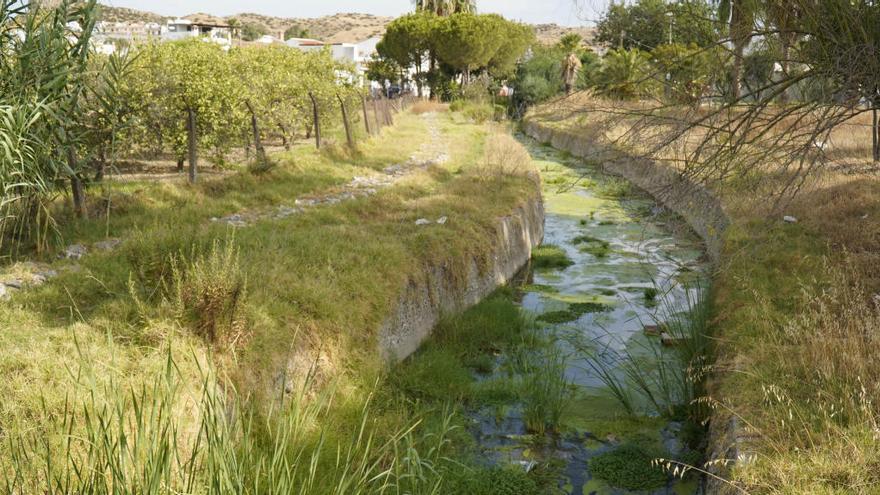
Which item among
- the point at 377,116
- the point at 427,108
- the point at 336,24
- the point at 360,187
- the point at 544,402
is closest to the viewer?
the point at 544,402

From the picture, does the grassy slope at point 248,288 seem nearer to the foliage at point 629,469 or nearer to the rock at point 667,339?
the foliage at point 629,469

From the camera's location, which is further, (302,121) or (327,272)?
(302,121)

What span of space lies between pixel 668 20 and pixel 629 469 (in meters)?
3.90

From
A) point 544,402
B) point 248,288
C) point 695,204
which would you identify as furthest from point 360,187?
point 544,402

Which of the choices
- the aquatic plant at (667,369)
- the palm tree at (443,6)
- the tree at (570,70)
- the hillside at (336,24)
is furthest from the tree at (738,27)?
the hillside at (336,24)

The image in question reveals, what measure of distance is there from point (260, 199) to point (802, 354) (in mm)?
7706

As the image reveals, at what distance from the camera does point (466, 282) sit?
8883 mm

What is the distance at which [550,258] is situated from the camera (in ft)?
37.1

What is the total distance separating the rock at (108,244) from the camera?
7.46 meters

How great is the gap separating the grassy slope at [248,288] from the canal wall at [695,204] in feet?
7.69

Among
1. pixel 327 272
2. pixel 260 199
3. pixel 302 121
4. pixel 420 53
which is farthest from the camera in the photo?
pixel 420 53

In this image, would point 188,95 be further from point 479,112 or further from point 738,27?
point 479,112

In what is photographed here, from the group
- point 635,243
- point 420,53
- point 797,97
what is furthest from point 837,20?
point 420,53

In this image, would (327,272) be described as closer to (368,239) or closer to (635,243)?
(368,239)
